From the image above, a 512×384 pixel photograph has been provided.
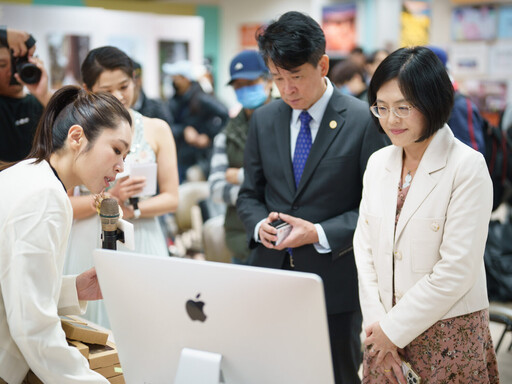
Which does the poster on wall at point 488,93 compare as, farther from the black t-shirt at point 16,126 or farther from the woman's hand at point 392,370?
the woman's hand at point 392,370

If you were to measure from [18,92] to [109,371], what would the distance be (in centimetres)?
198

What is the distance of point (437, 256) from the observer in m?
1.76

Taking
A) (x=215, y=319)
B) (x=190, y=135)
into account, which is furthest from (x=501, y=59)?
(x=215, y=319)

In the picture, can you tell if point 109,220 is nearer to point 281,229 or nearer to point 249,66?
point 281,229

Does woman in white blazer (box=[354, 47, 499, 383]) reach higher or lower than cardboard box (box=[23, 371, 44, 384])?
higher

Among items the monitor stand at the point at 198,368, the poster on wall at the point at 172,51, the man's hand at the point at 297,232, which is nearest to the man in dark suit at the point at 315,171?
the man's hand at the point at 297,232

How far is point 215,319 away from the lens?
52.0 inches

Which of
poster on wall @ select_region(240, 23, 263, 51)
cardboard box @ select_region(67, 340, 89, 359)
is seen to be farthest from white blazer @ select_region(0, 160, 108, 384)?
poster on wall @ select_region(240, 23, 263, 51)

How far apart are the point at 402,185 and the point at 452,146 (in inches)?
7.9

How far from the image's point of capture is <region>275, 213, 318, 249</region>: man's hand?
2166 millimetres

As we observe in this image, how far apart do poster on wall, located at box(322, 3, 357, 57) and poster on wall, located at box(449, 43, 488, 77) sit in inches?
62.9

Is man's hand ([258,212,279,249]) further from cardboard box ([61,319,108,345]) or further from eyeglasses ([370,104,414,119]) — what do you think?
cardboard box ([61,319,108,345])

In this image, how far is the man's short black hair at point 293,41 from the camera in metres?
2.18

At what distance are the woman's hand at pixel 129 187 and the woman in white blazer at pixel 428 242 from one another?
1.17 meters
